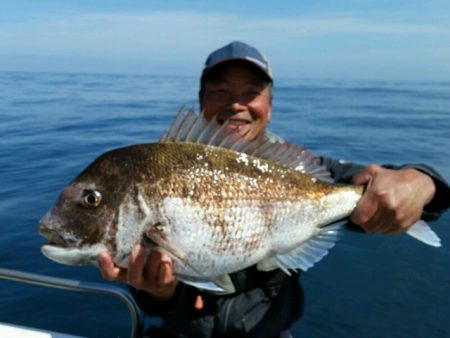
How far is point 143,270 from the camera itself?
2152 millimetres

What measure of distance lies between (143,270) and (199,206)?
43 centimetres

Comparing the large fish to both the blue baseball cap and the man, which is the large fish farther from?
the blue baseball cap

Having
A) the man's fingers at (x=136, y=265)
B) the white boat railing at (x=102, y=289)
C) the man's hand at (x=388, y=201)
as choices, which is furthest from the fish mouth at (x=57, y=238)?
the man's hand at (x=388, y=201)

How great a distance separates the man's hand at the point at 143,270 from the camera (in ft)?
6.63

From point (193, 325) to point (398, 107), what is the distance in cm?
2770

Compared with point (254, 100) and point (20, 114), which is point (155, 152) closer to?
point (254, 100)

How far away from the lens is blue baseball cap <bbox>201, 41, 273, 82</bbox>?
308cm

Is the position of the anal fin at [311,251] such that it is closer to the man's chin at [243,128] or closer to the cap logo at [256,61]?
the man's chin at [243,128]

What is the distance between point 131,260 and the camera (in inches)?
80.8

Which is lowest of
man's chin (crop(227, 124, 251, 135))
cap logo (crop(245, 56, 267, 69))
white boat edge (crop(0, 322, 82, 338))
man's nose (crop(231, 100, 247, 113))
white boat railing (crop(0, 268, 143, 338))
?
white boat edge (crop(0, 322, 82, 338))

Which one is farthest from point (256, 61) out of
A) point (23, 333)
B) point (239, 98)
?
point (23, 333)

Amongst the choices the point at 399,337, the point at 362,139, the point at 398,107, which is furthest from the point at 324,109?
the point at 399,337

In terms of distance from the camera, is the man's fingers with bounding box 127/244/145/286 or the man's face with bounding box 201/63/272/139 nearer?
the man's fingers with bounding box 127/244/145/286

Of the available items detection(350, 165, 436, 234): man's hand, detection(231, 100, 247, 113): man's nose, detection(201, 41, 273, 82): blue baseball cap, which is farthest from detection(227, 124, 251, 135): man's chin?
detection(350, 165, 436, 234): man's hand
